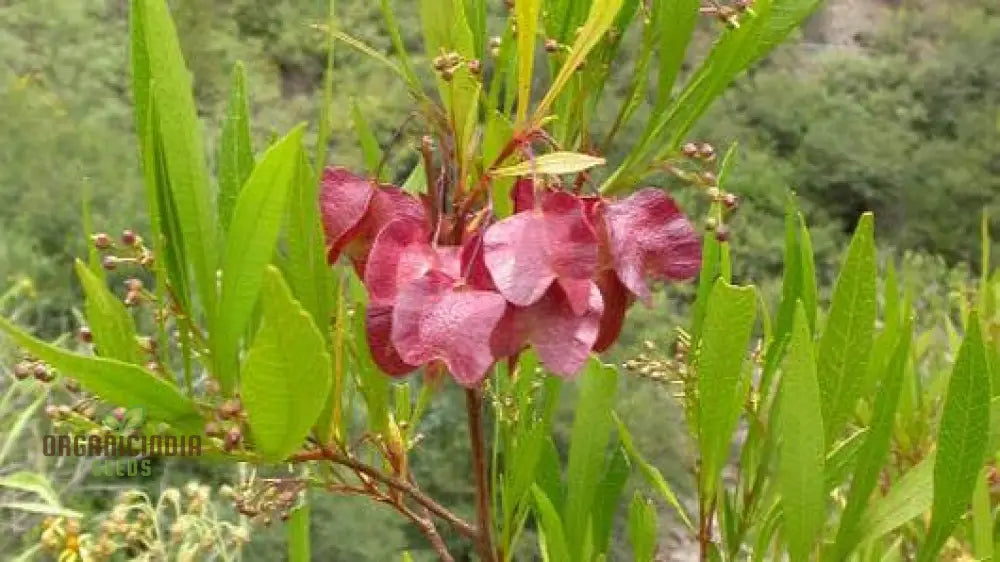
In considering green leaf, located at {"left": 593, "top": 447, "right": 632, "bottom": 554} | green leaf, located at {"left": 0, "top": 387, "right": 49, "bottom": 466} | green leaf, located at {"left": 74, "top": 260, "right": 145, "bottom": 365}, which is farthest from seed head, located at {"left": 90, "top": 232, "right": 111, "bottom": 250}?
green leaf, located at {"left": 0, "top": 387, "right": 49, "bottom": 466}

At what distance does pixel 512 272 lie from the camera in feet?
1.18

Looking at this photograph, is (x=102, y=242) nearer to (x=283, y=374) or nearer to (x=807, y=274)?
(x=283, y=374)

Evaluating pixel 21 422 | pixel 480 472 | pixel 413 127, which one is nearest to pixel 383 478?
pixel 480 472

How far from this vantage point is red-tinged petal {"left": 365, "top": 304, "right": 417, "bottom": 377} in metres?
0.38

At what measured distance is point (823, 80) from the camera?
5.03 m

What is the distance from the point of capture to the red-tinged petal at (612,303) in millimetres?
399

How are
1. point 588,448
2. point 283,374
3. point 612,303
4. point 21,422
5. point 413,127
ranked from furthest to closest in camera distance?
point 413,127 → point 21,422 → point 588,448 → point 612,303 → point 283,374

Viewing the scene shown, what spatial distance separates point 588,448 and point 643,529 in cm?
4

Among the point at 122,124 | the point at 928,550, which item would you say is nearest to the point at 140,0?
the point at 928,550

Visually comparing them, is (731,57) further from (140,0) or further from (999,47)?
(999,47)

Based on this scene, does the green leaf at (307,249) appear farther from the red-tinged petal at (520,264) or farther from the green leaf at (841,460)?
the green leaf at (841,460)

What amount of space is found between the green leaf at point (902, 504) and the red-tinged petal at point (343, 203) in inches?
8.5

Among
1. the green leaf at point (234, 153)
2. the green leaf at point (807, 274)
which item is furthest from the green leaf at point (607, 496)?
the green leaf at point (234, 153)

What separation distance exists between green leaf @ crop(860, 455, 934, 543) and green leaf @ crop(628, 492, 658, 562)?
10 cm
